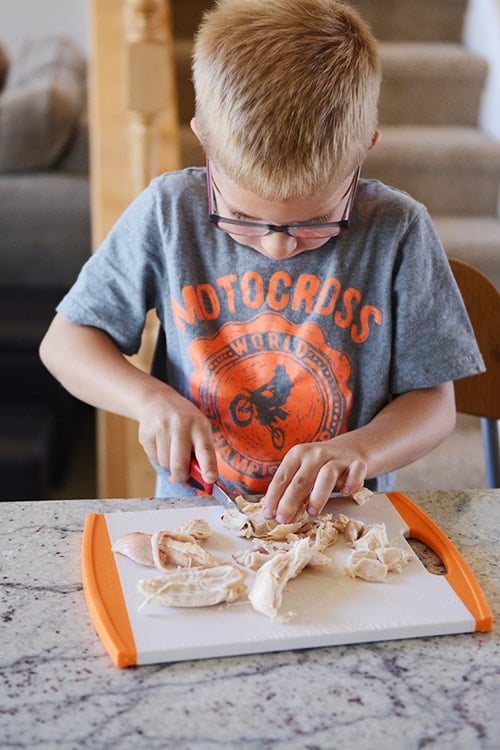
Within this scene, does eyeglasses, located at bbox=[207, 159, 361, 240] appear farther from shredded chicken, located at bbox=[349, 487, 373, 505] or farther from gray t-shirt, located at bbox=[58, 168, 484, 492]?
shredded chicken, located at bbox=[349, 487, 373, 505]

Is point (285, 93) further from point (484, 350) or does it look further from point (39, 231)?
point (39, 231)

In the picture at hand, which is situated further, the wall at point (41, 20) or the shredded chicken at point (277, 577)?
the wall at point (41, 20)

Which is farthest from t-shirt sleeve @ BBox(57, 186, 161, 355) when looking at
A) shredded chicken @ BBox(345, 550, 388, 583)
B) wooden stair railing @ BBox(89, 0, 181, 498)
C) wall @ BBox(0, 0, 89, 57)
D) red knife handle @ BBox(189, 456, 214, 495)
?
wall @ BBox(0, 0, 89, 57)

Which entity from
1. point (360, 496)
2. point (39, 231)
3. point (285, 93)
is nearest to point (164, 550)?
point (360, 496)

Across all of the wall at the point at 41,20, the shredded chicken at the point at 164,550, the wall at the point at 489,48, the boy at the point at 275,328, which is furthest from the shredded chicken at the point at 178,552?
the wall at the point at 41,20

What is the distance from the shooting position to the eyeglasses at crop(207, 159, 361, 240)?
0.99 metres

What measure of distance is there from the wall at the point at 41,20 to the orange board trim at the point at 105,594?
13.6ft

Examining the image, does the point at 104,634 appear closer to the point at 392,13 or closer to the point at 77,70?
the point at 392,13

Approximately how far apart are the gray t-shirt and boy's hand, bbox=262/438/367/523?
199 mm

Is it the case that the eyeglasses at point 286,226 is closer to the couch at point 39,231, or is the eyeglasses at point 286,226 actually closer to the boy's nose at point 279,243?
the boy's nose at point 279,243

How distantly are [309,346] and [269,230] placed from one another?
192 millimetres

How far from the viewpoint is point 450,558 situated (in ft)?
2.88

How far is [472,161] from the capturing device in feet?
9.06

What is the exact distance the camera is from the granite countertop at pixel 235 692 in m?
0.65
